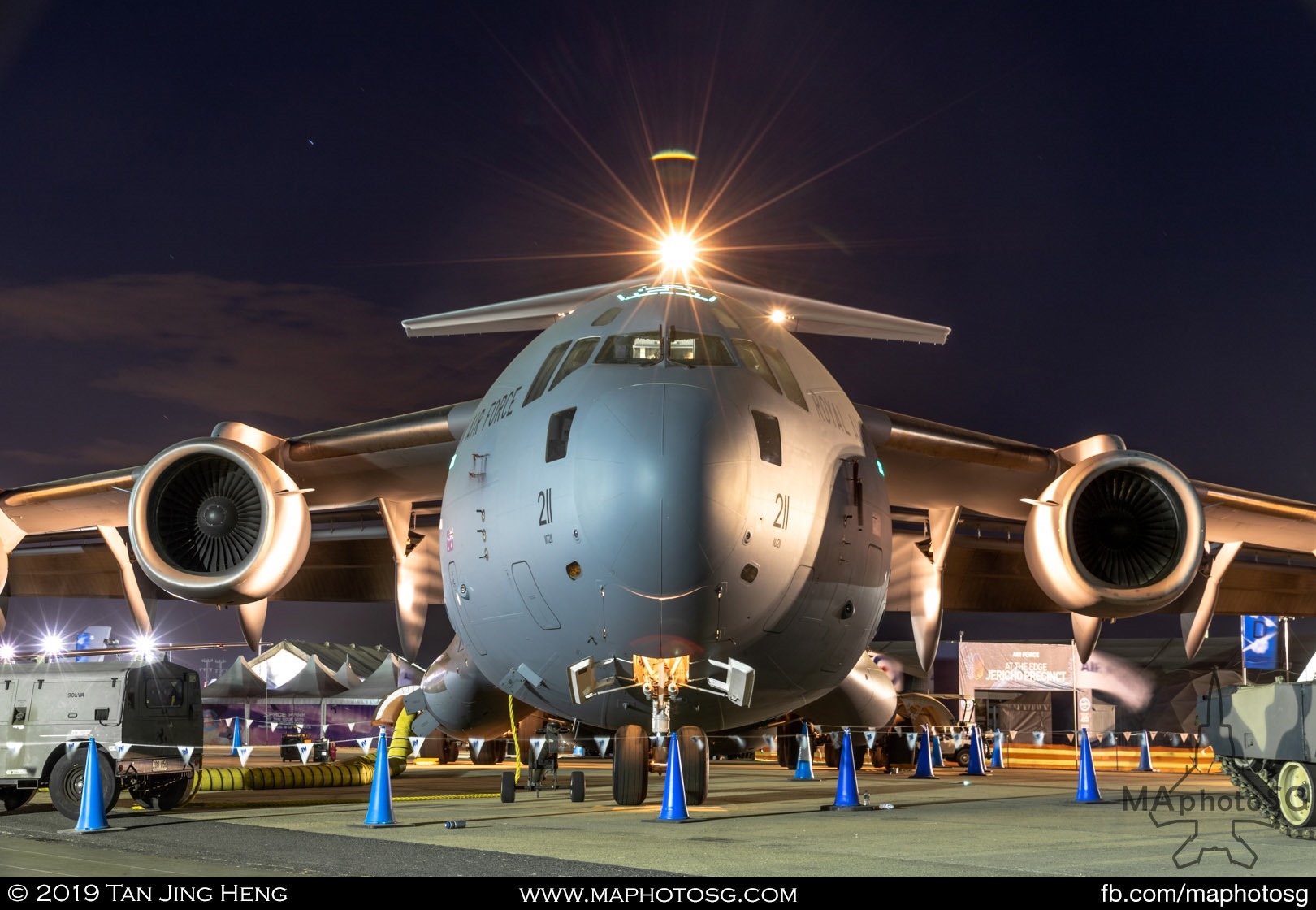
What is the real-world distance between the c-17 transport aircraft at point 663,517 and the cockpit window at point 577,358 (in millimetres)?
30

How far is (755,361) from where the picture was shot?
36.4ft

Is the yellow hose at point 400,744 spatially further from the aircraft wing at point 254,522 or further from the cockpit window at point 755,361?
the cockpit window at point 755,361

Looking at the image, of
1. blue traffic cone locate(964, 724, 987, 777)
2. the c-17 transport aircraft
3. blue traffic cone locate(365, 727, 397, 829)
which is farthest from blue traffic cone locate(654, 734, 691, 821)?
blue traffic cone locate(964, 724, 987, 777)

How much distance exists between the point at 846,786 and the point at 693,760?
2655 mm

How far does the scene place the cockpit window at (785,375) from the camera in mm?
11133

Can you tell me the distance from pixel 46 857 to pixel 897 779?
15330 millimetres

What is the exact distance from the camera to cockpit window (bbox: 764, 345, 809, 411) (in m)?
11.1

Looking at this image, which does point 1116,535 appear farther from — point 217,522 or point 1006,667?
point 1006,667

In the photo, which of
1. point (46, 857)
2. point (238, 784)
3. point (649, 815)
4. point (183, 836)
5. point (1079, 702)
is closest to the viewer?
point (46, 857)

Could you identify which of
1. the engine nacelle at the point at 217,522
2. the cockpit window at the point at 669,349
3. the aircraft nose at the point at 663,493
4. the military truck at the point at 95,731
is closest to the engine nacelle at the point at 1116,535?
the cockpit window at the point at 669,349

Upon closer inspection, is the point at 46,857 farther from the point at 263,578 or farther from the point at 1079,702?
the point at 1079,702

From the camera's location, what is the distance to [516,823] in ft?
37.2

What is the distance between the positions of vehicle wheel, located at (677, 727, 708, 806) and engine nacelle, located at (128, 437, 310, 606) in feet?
14.7
